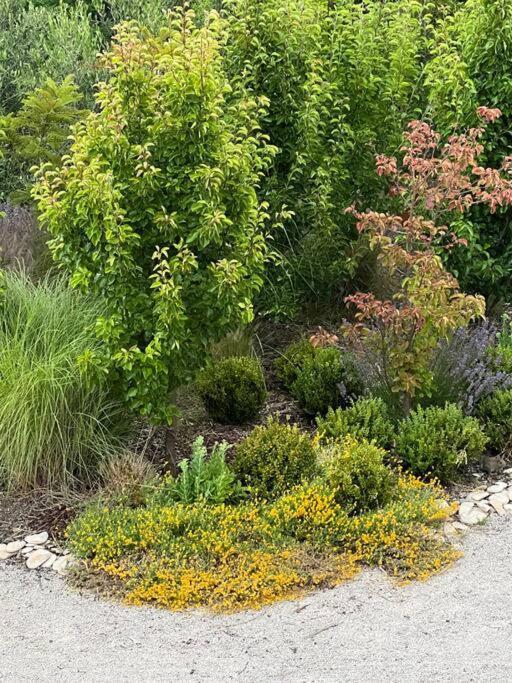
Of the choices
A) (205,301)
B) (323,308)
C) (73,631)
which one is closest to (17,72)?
(323,308)

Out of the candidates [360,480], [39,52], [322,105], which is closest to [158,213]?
[360,480]

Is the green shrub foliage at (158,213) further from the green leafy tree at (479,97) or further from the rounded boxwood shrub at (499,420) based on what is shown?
the green leafy tree at (479,97)

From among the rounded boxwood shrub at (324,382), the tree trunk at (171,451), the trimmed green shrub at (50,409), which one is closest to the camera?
the trimmed green shrub at (50,409)

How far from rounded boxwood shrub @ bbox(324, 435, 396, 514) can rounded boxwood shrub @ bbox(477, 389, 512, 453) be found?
981 millimetres

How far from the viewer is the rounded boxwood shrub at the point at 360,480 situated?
4.25 metres

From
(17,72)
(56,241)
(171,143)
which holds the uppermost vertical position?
(17,72)

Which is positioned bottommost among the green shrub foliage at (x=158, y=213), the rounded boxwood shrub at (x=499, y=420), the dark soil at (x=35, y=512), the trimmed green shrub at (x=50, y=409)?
the rounded boxwood shrub at (x=499, y=420)

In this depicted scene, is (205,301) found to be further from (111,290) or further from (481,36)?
(481,36)

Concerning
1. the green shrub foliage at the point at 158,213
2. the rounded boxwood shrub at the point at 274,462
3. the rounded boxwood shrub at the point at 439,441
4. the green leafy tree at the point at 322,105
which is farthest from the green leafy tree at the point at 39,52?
the rounded boxwood shrub at the point at 439,441

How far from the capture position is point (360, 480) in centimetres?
425

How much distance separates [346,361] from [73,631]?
270 centimetres

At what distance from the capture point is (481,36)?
592 centimetres

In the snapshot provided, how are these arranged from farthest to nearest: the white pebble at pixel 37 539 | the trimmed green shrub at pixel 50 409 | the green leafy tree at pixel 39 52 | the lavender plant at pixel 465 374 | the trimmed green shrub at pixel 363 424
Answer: the green leafy tree at pixel 39 52, the lavender plant at pixel 465 374, the trimmed green shrub at pixel 363 424, the trimmed green shrub at pixel 50 409, the white pebble at pixel 37 539

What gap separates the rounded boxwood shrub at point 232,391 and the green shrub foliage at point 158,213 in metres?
0.87
